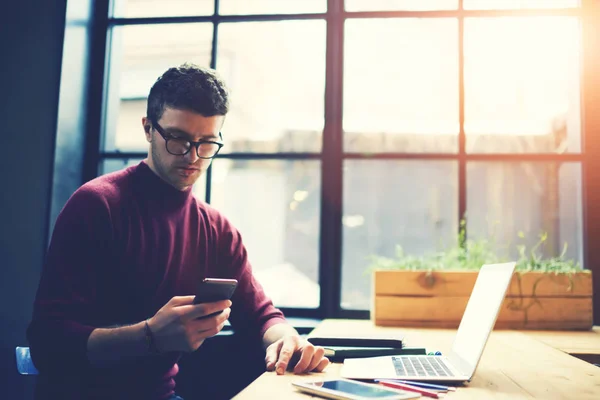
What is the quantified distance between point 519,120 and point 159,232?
1.79 metres

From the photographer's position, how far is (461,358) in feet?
4.33

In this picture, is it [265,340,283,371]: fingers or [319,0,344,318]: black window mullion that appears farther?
[319,0,344,318]: black window mullion

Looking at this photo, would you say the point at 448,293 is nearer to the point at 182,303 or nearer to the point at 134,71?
the point at 182,303

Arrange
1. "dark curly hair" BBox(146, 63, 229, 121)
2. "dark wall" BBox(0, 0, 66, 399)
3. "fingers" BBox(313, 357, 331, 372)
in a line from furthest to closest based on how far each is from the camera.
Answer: "dark wall" BBox(0, 0, 66, 399) < "dark curly hair" BBox(146, 63, 229, 121) < "fingers" BBox(313, 357, 331, 372)

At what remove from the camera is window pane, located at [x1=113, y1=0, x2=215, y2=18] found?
2740mm

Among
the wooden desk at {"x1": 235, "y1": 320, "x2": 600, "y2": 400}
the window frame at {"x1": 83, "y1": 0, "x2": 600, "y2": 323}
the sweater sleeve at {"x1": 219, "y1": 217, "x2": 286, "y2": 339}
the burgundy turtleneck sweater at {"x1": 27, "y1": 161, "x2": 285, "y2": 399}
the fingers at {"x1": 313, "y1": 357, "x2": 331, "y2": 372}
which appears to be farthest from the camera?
the window frame at {"x1": 83, "y1": 0, "x2": 600, "y2": 323}

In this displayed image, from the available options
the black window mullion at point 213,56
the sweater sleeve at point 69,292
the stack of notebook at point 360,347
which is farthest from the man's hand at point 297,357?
the black window mullion at point 213,56

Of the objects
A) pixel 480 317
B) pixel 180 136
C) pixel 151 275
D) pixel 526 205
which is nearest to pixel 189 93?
pixel 180 136

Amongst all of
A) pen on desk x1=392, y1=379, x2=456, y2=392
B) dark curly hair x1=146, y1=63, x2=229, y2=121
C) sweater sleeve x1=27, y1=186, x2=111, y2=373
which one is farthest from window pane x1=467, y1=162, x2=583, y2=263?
sweater sleeve x1=27, y1=186, x2=111, y2=373

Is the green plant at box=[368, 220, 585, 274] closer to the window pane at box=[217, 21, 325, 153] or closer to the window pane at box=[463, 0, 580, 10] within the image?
the window pane at box=[217, 21, 325, 153]

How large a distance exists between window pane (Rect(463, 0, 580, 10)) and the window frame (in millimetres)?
36

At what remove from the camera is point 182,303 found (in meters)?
1.37

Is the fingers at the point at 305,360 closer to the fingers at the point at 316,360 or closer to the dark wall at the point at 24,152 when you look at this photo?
the fingers at the point at 316,360

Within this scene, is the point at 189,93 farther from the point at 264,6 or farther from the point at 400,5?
the point at 400,5
